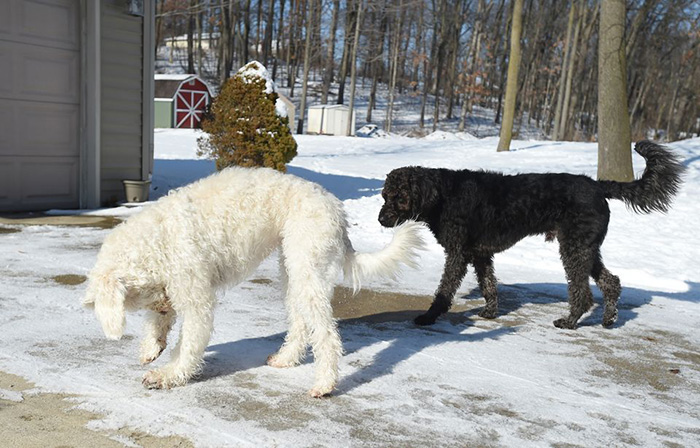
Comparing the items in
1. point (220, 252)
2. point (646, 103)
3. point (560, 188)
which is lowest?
point (220, 252)

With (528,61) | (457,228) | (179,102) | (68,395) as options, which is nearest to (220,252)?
(68,395)

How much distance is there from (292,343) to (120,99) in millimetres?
8791

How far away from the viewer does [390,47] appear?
163 feet

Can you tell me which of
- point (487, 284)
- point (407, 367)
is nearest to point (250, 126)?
point (487, 284)

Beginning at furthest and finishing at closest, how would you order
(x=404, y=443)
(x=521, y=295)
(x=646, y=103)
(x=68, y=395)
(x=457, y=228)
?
(x=646, y=103) < (x=521, y=295) < (x=457, y=228) < (x=68, y=395) < (x=404, y=443)

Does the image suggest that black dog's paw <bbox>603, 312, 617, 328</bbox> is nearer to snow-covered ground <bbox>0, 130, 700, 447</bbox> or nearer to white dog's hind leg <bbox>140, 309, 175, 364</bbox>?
snow-covered ground <bbox>0, 130, 700, 447</bbox>

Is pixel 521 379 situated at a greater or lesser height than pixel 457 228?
lesser

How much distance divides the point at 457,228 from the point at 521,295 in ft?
5.56

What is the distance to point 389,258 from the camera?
4164 mm

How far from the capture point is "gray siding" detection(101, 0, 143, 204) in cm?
1127

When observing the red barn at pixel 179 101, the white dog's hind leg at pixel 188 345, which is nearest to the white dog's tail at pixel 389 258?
the white dog's hind leg at pixel 188 345

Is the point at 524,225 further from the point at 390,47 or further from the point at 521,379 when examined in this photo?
the point at 390,47

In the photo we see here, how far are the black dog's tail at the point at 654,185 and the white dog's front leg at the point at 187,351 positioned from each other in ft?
13.4

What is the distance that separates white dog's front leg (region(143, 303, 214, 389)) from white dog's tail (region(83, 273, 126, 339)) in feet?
1.36
